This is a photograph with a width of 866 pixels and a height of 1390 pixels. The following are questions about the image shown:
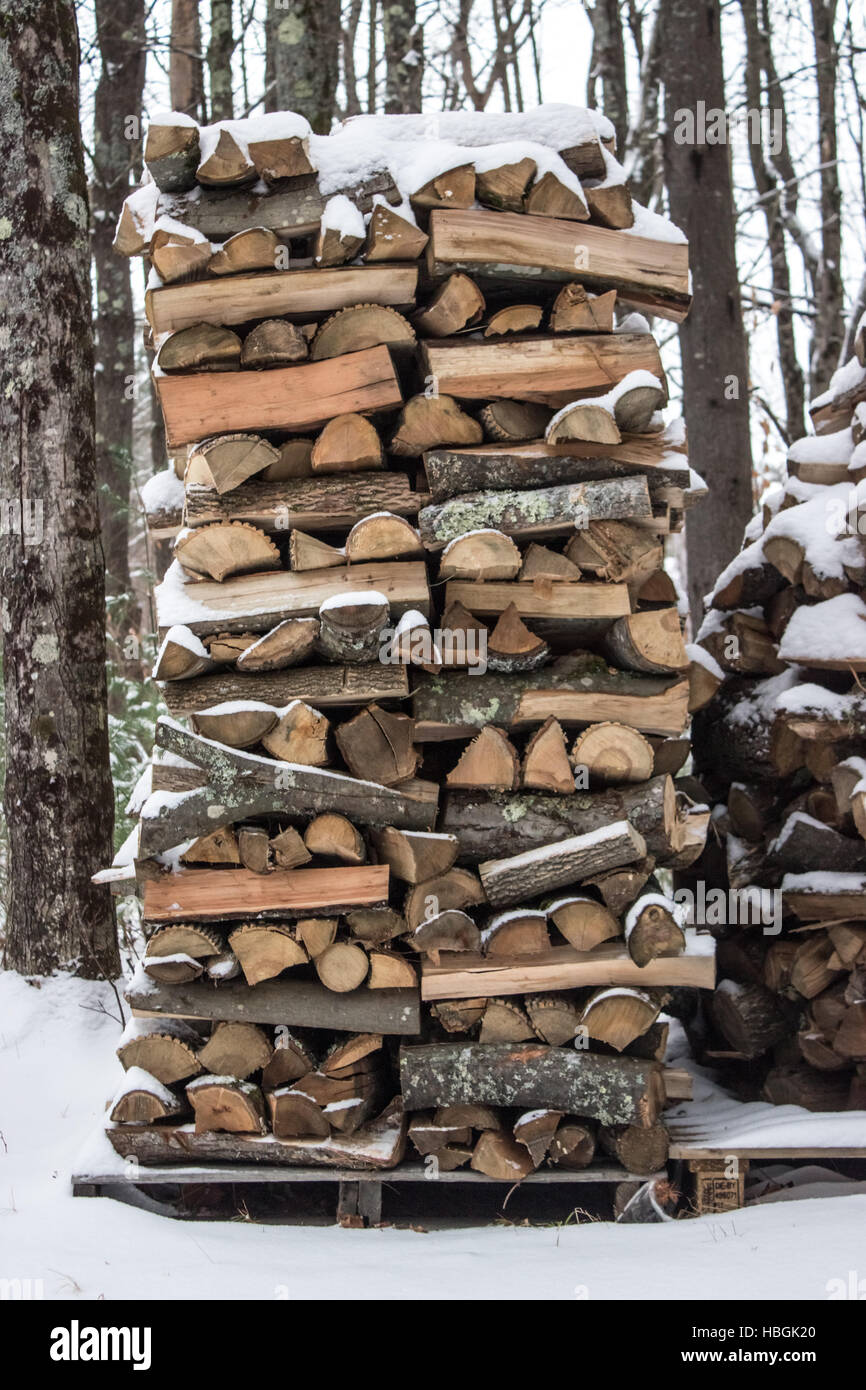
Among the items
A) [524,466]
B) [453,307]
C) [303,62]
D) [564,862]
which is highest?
[303,62]

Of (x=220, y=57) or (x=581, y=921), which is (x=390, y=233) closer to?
(x=581, y=921)

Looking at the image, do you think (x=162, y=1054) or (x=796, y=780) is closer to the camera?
(x=162, y=1054)

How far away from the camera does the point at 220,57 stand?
10.6 metres

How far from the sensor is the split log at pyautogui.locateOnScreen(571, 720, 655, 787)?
4.24 m

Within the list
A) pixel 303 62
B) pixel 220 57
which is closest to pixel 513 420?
pixel 303 62

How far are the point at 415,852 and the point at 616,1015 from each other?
0.91 metres

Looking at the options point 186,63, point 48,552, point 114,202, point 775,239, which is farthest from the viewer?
point 775,239

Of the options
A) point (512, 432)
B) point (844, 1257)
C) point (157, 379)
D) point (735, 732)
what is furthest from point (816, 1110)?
point (157, 379)

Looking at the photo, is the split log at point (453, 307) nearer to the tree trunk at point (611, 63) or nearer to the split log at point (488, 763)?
the split log at point (488, 763)

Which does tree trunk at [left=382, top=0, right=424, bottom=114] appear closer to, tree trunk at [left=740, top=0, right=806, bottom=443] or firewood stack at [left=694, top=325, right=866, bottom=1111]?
tree trunk at [left=740, top=0, right=806, bottom=443]

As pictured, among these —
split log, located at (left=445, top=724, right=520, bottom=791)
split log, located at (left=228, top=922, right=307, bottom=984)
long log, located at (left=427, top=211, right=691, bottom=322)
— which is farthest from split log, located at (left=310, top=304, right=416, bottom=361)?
split log, located at (left=228, top=922, right=307, bottom=984)

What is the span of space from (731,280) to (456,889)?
A: 616 centimetres
